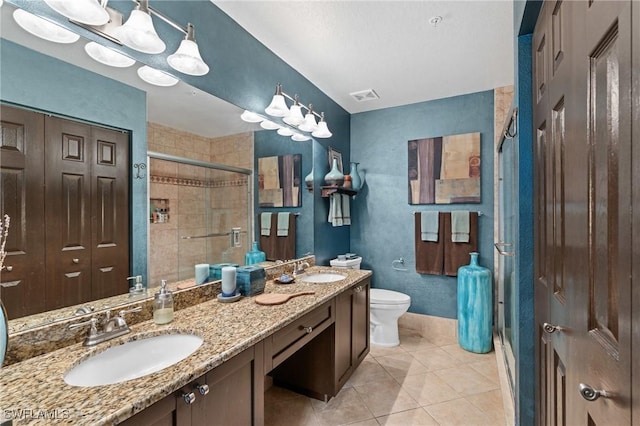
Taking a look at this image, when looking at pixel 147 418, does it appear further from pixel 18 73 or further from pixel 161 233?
pixel 18 73

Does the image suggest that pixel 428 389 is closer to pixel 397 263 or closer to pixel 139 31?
pixel 397 263

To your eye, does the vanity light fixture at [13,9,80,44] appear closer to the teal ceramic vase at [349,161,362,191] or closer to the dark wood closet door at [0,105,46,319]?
the dark wood closet door at [0,105,46,319]

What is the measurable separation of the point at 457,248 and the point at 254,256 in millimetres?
2060

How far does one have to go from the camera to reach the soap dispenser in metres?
1.32

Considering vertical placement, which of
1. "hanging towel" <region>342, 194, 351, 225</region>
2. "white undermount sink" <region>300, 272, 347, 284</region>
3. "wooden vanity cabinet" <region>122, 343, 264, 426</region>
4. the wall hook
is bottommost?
"wooden vanity cabinet" <region>122, 343, 264, 426</region>

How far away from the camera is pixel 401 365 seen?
2.54 m

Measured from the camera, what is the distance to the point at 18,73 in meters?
1.01

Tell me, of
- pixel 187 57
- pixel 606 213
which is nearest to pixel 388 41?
pixel 187 57

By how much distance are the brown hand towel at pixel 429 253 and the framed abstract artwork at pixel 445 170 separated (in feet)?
0.75

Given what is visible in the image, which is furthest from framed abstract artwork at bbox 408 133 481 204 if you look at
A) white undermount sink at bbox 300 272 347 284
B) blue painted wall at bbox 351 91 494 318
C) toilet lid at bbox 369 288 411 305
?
white undermount sink at bbox 300 272 347 284

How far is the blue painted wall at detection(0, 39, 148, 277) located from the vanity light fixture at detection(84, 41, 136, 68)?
A: 8 cm

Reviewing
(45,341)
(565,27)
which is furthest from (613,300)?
(45,341)

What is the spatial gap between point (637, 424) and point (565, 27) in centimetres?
99

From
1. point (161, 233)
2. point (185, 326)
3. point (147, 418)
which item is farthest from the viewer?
point (161, 233)
